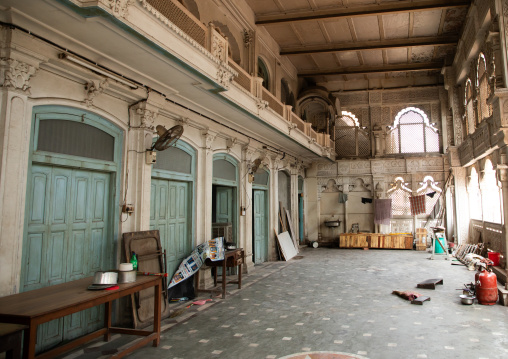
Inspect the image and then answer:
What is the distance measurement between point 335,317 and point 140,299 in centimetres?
324

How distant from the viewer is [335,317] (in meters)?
6.02

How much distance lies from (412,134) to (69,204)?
15842 mm

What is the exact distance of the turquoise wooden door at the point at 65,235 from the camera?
14.9 feet

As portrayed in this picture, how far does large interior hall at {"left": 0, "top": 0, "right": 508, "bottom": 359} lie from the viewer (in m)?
4.28

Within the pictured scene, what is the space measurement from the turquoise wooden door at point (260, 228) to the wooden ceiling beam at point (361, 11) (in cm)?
542

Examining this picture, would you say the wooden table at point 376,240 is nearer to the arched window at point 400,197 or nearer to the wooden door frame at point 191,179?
the arched window at point 400,197

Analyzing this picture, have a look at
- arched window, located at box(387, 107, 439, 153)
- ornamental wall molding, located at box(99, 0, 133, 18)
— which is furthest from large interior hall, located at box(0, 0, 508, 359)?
arched window, located at box(387, 107, 439, 153)

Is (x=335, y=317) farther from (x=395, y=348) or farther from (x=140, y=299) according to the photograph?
(x=140, y=299)

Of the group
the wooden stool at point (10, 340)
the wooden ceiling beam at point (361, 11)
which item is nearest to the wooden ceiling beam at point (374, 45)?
the wooden ceiling beam at point (361, 11)

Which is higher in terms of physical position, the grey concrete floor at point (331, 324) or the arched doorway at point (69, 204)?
the arched doorway at point (69, 204)

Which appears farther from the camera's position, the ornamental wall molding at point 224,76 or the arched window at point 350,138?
the arched window at point 350,138

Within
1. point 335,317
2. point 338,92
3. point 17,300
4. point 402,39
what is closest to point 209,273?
point 335,317

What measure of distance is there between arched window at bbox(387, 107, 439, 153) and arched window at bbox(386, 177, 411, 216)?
1633 mm

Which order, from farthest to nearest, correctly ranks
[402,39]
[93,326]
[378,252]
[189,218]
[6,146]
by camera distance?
[378,252] → [402,39] → [189,218] → [93,326] → [6,146]
